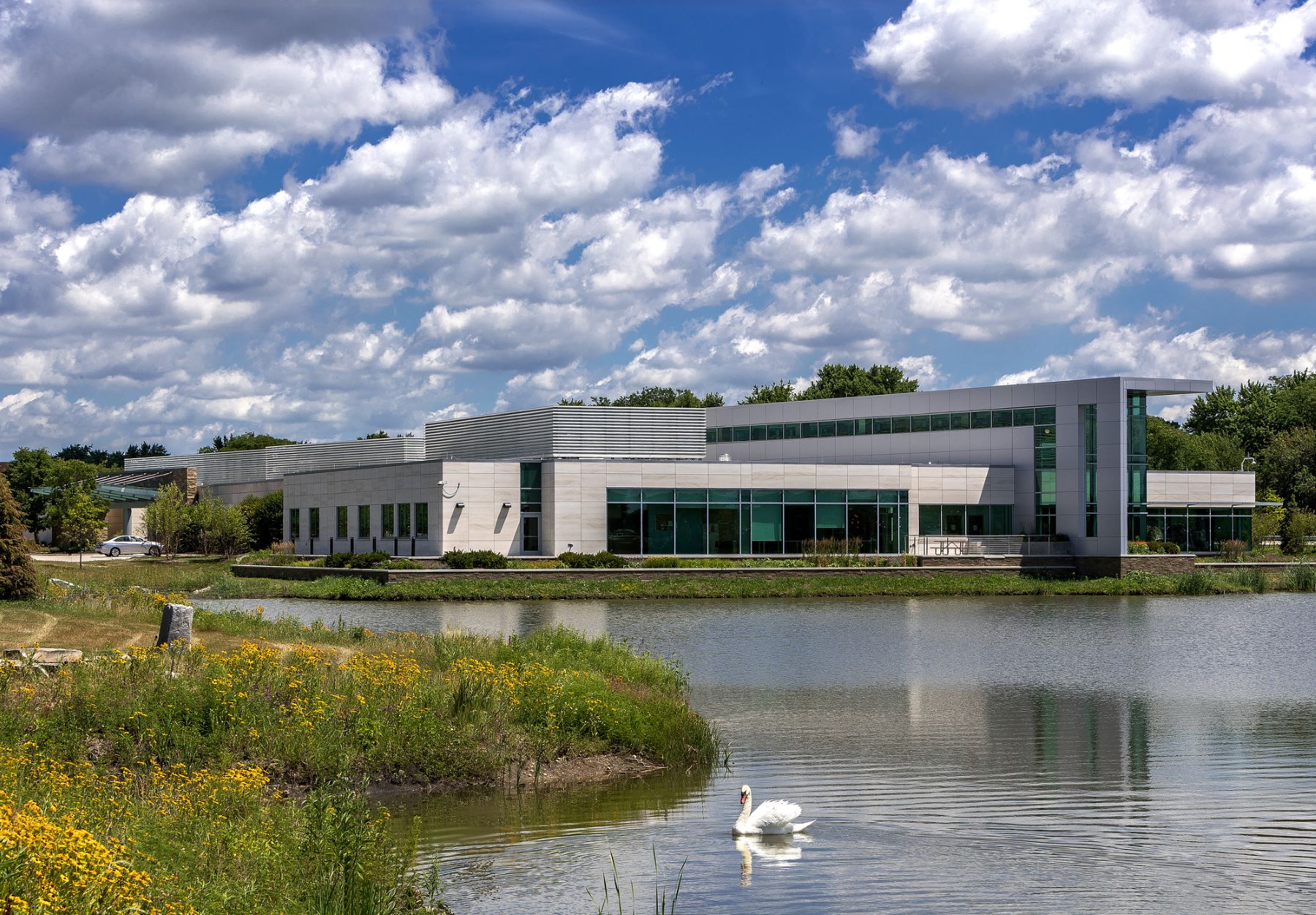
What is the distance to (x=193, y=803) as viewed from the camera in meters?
10.8

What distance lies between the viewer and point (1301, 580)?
54.3 metres

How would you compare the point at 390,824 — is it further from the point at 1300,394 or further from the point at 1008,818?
the point at 1300,394

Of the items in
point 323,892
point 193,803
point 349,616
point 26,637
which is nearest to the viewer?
point 323,892

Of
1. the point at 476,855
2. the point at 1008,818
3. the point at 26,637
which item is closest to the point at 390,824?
the point at 476,855

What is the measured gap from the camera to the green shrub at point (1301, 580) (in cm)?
5391

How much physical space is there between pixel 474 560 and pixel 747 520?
46.5 ft

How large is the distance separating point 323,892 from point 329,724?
602 centimetres

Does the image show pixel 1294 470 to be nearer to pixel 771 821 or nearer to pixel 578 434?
pixel 578 434

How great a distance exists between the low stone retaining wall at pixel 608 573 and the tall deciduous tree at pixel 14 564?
71.6 ft

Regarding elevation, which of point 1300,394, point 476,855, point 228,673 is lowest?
point 476,855

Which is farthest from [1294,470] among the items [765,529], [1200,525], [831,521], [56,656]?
[56,656]

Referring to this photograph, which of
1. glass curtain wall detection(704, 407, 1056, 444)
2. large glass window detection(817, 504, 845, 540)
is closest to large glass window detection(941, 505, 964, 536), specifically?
glass curtain wall detection(704, 407, 1056, 444)

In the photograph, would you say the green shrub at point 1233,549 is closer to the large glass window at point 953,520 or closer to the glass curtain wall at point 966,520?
the glass curtain wall at point 966,520

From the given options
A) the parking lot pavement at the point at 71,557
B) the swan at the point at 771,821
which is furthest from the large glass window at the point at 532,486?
the swan at the point at 771,821
